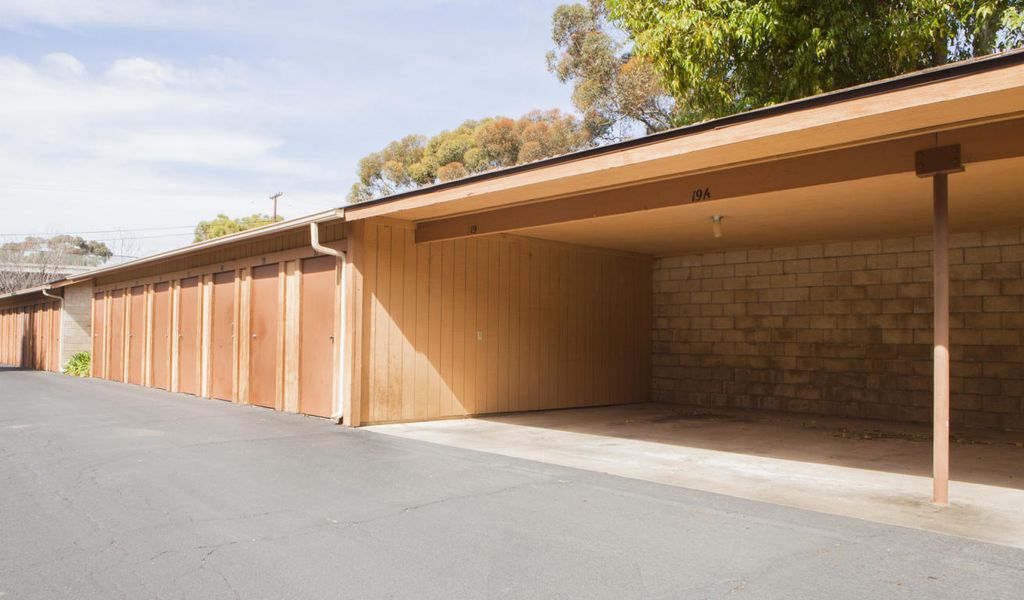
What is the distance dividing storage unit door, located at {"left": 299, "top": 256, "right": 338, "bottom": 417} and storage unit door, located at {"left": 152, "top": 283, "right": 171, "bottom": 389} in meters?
5.25

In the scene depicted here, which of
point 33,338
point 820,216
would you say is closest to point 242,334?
point 820,216

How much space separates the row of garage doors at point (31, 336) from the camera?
66.6 feet

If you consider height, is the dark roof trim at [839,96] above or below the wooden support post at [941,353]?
above

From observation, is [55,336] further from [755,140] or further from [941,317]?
[941,317]

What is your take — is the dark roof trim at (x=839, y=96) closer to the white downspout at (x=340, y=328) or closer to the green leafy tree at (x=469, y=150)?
the white downspout at (x=340, y=328)

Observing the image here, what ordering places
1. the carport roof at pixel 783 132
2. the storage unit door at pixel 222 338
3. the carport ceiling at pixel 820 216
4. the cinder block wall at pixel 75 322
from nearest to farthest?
1. the carport roof at pixel 783 132
2. the carport ceiling at pixel 820 216
3. the storage unit door at pixel 222 338
4. the cinder block wall at pixel 75 322

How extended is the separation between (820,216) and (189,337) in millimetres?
10390

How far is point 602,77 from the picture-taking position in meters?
20.6

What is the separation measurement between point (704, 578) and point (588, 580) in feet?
1.81

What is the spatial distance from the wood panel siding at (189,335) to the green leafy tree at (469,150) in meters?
11.2

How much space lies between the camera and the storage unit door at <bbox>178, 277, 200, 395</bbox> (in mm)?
12153

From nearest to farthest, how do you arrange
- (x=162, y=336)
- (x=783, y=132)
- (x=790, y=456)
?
(x=783, y=132) < (x=790, y=456) < (x=162, y=336)

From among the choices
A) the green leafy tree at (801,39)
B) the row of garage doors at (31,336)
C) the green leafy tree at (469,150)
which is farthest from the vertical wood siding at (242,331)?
the green leafy tree at (469,150)

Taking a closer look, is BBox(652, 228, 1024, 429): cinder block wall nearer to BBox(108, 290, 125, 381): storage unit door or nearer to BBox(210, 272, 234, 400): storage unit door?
BBox(210, 272, 234, 400): storage unit door
